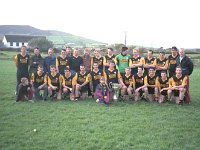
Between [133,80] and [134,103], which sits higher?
[133,80]

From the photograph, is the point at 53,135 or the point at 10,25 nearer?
the point at 53,135

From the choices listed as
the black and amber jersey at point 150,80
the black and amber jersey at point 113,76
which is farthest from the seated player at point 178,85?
the black and amber jersey at point 113,76

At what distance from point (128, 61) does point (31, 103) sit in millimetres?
3740

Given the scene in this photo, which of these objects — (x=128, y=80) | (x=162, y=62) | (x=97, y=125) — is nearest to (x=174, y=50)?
(x=162, y=62)

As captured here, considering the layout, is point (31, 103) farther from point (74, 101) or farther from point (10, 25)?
point (10, 25)

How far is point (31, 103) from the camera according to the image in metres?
9.78

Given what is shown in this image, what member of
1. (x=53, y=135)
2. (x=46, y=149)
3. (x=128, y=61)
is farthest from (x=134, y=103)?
(x=46, y=149)

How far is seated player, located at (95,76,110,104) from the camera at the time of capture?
988 centimetres

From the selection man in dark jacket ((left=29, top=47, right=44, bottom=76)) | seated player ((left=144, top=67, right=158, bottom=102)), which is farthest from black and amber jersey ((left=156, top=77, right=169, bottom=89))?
man in dark jacket ((left=29, top=47, right=44, bottom=76))

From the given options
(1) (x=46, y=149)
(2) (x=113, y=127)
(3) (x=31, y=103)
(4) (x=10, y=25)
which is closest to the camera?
(1) (x=46, y=149)

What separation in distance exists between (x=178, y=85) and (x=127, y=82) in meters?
1.77

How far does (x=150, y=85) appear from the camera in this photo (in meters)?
10.3

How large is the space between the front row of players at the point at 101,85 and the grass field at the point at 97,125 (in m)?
0.50

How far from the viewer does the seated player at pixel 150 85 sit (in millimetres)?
10289
